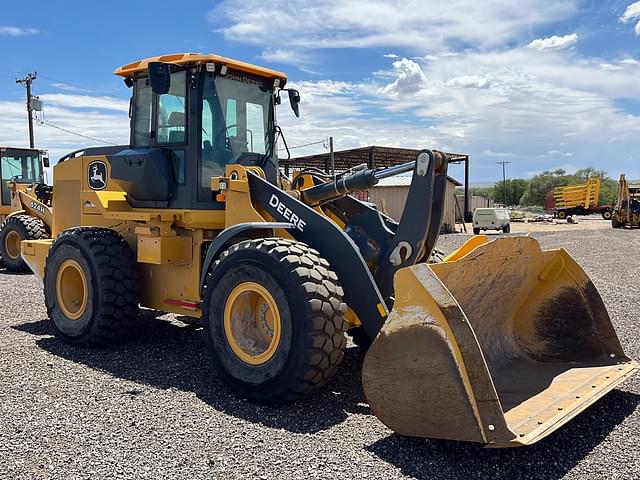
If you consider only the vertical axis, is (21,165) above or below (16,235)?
above

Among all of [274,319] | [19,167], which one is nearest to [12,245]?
[19,167]

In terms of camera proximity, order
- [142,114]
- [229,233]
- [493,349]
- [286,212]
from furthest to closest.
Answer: [142,114] → [286,212] → [229,233] → [493,349]

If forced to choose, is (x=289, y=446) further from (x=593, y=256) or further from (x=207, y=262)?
(x=593, y=256)

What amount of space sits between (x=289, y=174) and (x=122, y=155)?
1.82 metres

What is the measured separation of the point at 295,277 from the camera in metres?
4.40

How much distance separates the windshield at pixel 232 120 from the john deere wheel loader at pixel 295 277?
0.05 feet

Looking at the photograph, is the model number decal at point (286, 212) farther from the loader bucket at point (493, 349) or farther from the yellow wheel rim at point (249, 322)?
the loader bucket at point (493, 349)

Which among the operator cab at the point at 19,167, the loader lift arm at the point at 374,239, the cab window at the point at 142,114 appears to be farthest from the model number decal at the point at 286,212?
the operator cab at the point at 19,167

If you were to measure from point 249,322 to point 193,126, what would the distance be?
80.2 inches

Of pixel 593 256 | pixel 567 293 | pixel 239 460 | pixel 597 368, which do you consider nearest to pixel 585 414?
pixel 597 368

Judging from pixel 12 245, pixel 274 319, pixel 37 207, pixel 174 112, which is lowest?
pixel 12 245

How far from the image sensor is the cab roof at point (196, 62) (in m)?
5.77

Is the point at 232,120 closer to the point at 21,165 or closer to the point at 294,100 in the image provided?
the point at 294,100

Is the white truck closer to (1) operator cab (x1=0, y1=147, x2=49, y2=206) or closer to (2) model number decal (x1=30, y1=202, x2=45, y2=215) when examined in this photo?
(1) operator cab (x1=0, y1=147, x2=49, y2=206)
